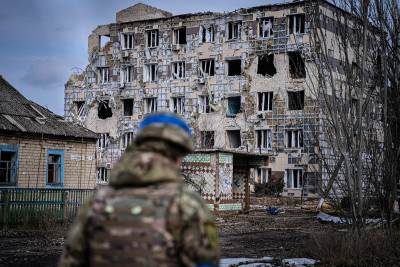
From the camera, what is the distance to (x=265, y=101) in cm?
3953

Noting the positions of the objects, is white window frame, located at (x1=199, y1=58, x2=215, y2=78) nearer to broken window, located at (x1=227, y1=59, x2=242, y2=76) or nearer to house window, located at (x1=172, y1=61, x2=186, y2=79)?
broken window, located at (x1=227, y1=59, x2=242, y2=76)

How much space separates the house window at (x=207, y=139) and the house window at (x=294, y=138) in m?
5.55

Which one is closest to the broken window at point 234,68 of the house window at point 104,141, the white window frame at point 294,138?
the white window frame at point 294,138

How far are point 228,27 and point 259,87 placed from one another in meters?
5.06

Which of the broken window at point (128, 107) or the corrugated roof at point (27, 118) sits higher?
the broken window at point (128, 107)

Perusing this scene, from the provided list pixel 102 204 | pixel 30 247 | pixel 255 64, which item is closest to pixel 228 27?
pixel 255 64

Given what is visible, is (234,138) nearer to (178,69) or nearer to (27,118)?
(178,69)

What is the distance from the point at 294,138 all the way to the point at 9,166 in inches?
831

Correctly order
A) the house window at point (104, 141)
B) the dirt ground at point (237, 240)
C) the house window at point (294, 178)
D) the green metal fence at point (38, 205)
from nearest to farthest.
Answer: the dirt ground at point (237, 240) < the green metal fence at point (38, 205) < the house window at point (294, 178) < the house window at point (104, 141)

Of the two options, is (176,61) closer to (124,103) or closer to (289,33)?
(124,103)

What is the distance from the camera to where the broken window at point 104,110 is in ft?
150

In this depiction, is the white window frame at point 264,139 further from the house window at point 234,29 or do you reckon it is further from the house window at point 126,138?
the house window at point 126,138

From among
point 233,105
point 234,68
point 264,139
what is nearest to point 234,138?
point 233,105

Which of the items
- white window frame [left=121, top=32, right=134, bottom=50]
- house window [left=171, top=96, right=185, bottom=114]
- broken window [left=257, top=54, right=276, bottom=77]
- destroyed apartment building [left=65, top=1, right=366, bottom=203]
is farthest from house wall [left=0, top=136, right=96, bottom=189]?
white window frame [left=121, top=32, right=134, bottom=50]
